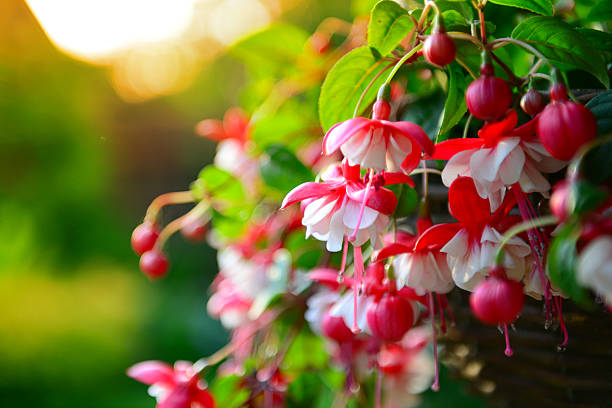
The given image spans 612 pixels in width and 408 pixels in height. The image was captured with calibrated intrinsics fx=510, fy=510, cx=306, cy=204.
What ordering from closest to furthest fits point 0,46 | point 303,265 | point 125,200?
1. point 303,265
2. point 0,46
3. point 125,200

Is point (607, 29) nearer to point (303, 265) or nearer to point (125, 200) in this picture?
point (303, 265)

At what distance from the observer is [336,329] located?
0.38 m

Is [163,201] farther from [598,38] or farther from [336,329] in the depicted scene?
[598,38]

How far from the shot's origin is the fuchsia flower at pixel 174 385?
16.8 inches

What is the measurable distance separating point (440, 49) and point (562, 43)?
3.6 inches

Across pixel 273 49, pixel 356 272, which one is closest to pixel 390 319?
pixel 356 272

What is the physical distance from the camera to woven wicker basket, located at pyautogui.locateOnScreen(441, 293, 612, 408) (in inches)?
12.2

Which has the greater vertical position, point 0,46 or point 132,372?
→ point 0,46

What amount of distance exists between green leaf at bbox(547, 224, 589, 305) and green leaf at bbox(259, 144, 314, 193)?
277 millimetres

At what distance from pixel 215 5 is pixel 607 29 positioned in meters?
2.63

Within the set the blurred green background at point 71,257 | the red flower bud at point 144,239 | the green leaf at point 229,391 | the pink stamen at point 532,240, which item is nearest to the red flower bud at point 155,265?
the red flower bud at point 144,239

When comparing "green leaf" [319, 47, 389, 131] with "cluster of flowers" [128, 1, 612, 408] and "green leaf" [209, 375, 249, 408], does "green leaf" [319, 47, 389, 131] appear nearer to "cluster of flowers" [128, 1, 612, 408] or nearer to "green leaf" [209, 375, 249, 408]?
"cluster of flowers" [128, 1, 612, 408]

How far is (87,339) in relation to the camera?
4.21 feet

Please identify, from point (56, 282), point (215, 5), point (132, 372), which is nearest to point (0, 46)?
point (56, 282)
